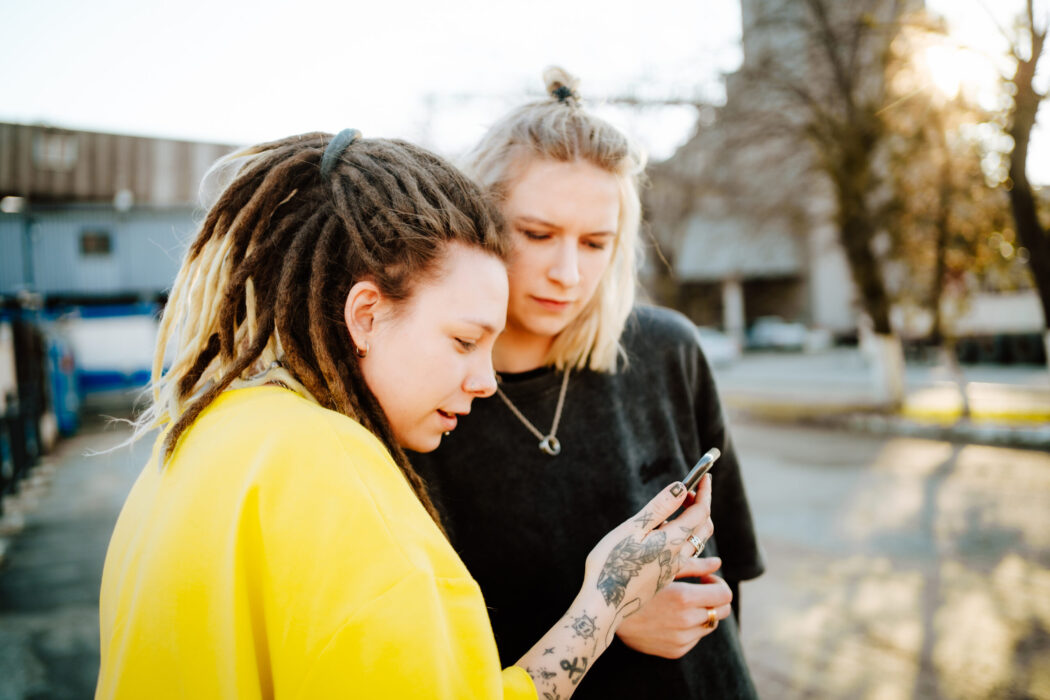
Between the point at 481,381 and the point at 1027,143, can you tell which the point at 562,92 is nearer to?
the point at 481,381

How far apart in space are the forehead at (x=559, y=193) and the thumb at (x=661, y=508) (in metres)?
0.72

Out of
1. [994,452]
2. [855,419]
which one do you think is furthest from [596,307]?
[855,419]

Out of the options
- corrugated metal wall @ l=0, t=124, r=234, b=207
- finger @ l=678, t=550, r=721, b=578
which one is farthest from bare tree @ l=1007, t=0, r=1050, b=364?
corrugated metal wall @ l=0, t=124, r=234, b=207

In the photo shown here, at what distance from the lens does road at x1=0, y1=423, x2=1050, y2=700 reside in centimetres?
347

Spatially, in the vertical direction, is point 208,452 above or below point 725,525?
above

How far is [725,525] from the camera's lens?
1.83m

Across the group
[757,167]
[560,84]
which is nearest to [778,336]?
[757,167]

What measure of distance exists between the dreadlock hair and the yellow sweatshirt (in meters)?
0.19

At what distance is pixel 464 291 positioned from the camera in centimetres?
106

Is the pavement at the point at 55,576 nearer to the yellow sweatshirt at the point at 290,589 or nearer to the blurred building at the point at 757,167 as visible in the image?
the yellow sweatshirt at the point at 290,589

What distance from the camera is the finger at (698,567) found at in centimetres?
132

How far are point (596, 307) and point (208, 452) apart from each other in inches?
44.6

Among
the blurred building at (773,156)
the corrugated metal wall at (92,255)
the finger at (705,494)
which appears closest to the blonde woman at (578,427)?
the finger at (705,494)

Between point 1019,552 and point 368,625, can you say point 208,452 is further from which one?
point 1019,552
